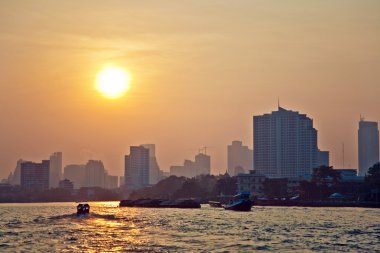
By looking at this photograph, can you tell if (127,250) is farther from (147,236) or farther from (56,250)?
(147,236)

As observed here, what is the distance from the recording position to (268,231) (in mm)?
89562

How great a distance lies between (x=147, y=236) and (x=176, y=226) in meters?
18.2

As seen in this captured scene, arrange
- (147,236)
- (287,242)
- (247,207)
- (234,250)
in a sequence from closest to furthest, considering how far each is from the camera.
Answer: (234,250), (287,242), (147,236), (247,207)

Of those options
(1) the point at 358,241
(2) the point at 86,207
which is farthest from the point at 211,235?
(2) the point at 86,207

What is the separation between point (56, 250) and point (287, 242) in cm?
2361

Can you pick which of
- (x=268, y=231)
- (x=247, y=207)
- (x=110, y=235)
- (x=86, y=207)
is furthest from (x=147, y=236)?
(x=247, y=207)

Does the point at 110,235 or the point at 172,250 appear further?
the point at 110,235

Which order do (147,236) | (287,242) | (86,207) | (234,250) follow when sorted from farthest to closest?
(86,207) → (147,236) → (287,242) → (234,250)

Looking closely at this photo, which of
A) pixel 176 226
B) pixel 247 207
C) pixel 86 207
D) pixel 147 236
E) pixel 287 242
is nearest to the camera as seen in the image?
pixel 287 242

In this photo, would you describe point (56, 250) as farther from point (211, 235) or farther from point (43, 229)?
point (43, 229)

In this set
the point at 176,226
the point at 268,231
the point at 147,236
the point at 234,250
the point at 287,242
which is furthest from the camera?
the point at 176,226

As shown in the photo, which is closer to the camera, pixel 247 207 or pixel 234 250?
pixel 234 250

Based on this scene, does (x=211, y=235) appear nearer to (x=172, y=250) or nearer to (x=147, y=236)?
(x=147, y=236)

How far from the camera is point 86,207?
14838cm
